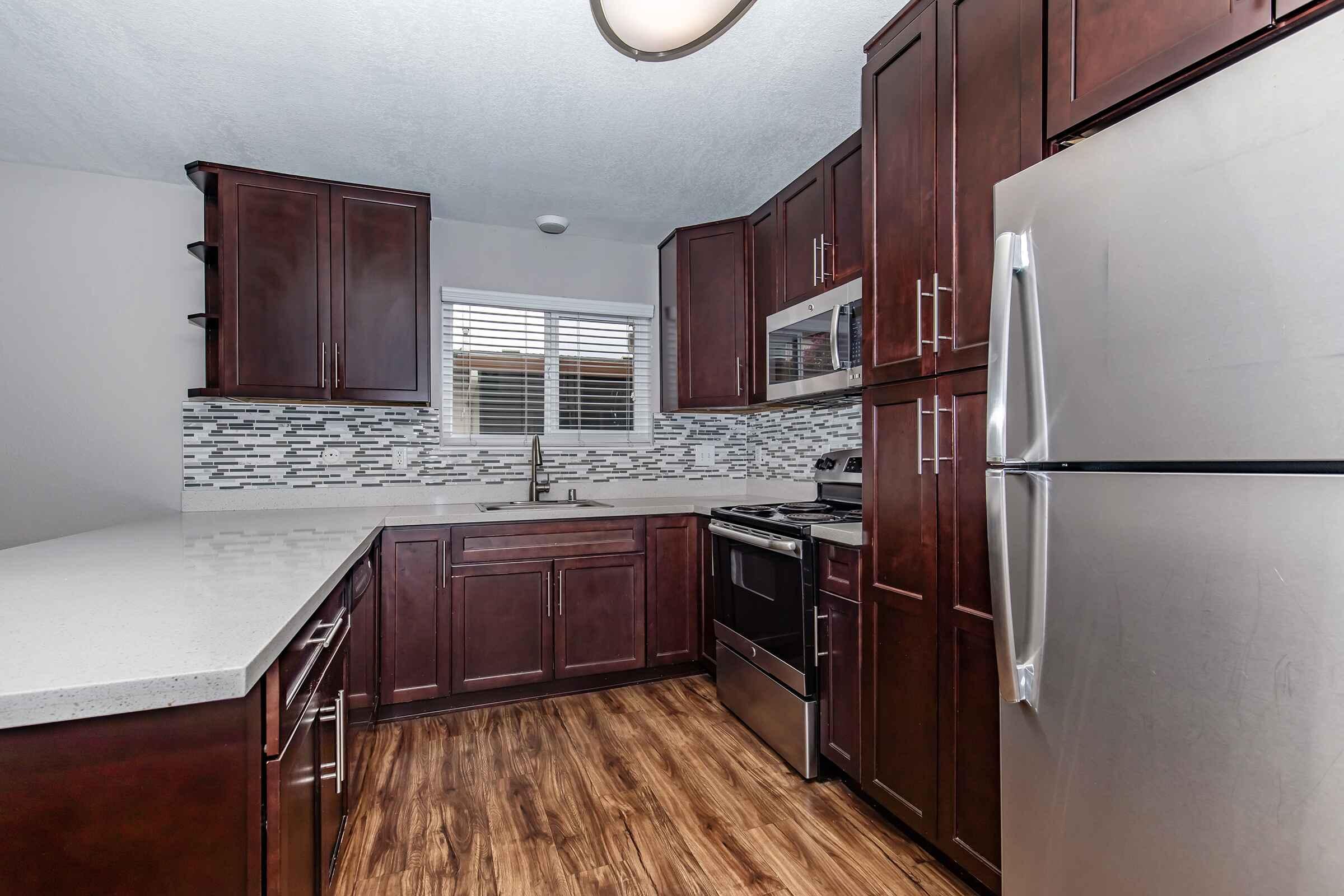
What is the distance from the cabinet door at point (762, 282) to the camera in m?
2.96

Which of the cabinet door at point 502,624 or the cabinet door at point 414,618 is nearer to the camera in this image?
the cabinet door at point 414,618

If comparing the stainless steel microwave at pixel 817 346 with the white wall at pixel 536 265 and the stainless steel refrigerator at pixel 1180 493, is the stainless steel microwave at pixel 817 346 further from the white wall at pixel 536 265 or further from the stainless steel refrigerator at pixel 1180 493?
the white wall at pixel 536 265

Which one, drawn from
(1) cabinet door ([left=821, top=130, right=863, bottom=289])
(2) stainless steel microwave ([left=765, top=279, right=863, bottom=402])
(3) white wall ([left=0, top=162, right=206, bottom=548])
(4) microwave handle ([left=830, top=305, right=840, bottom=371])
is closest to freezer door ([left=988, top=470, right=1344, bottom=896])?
(2) stainless steel microwave ([left=765, top=279, right=863, bottom=402])

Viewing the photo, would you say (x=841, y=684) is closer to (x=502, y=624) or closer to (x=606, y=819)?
(x=606, y=819)

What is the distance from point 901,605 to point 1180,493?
0.99 m

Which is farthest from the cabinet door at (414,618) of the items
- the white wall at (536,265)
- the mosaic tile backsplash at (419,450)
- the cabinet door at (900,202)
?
the cabinet door at (900,202)

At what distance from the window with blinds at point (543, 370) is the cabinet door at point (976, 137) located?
7.64 feet

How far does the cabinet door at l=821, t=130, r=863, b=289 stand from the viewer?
232cm

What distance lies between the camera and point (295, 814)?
3.54 ft

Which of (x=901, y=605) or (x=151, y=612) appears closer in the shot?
(x=151, y=612)

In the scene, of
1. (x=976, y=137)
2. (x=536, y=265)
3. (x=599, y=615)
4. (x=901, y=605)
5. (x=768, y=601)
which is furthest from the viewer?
(x=536, y=265)

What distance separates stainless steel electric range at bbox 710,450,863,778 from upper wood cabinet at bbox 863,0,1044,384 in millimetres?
680

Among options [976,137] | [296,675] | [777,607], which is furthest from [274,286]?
[976,137]

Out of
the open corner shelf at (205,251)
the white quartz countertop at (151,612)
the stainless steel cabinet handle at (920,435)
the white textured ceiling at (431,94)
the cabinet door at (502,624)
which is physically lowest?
the cabinet door at (502,624)
